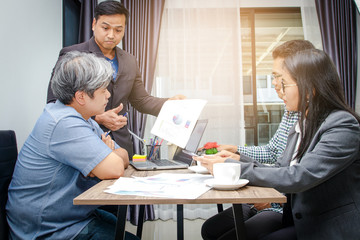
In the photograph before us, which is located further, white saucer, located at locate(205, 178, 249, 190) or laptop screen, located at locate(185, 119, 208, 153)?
laptop screen, located at locate(185, 119, 208, 153)

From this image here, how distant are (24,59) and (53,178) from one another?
3.59 feet

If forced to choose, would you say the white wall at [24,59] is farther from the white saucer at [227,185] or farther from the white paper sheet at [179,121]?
the white saucer at [227,185]

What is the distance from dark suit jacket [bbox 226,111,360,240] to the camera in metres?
0.93

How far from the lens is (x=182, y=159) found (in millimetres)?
1664

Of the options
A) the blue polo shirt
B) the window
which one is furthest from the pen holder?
the window

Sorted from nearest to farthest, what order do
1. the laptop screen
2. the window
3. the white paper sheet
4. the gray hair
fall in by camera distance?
the gray hair
the white paper sheet
the laptop screen
the window

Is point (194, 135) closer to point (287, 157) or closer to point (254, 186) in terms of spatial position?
point (287, 157)

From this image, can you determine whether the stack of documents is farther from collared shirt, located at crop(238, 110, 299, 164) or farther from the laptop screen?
collared shirt, located at crop(238, 110, 299, 164)

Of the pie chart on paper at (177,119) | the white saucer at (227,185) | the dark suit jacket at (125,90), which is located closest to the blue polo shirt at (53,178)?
the white saucer at (227,185)

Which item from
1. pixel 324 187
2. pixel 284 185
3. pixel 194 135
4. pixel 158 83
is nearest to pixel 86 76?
pixel 194 135

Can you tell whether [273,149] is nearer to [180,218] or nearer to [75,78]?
[180,218]

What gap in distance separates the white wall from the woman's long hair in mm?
1455

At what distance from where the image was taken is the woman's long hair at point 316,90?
1037 millimetres

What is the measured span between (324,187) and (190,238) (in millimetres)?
1786
